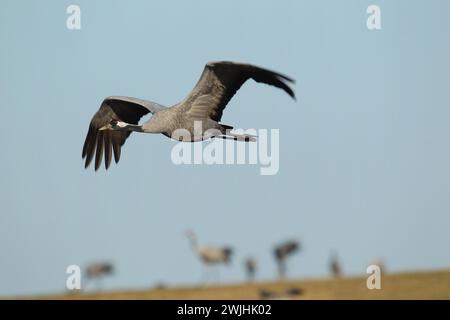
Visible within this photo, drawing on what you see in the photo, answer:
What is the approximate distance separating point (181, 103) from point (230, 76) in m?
0.74

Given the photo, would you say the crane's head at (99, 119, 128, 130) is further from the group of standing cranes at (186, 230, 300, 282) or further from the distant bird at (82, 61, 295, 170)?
the group of standing cranes at (186, 230, 300, 282)

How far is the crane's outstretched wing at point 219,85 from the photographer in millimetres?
12875

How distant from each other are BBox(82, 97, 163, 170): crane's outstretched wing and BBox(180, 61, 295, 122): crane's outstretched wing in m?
1.68

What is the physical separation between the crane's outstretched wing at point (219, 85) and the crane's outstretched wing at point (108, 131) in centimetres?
168

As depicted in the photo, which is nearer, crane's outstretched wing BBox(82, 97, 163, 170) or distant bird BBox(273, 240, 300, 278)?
crane's outstretched wing BBox(82, 97, 163, 170)

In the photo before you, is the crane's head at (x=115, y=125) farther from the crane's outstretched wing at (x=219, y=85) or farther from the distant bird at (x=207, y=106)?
the crane's outstretched wing at (x=219, y=85)

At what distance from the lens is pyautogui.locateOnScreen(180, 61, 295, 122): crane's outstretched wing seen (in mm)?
12875

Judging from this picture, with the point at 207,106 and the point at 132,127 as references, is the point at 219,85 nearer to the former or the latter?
the point at 207,106

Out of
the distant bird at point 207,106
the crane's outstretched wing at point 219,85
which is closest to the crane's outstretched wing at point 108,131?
the distant bird at point 207,106

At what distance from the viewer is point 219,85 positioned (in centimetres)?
1339

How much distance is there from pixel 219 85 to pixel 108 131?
3167 millimetres

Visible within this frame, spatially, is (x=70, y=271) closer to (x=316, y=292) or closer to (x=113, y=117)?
(x=113, y=117)

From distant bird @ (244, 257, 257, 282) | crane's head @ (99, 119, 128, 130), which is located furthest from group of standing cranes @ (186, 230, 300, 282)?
crane's head @ (99, 119, 128, 130)
